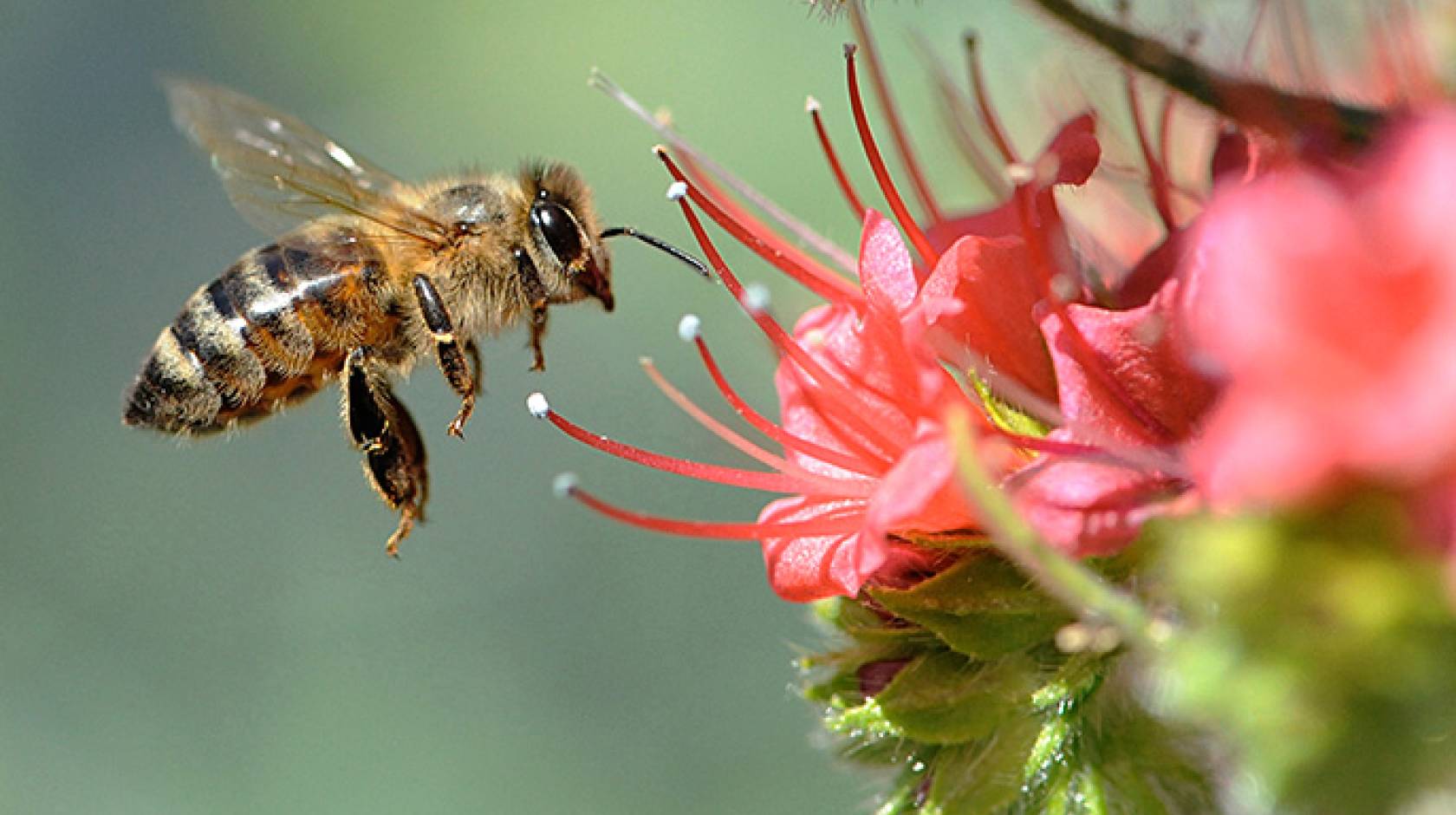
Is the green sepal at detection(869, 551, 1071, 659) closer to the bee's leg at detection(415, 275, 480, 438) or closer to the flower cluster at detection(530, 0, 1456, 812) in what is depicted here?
the flower cluster at detection(530, 0, 1456, 812)

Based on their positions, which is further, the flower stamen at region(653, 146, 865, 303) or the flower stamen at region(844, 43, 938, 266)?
the flower stamen at region(653, 146, 865, 303)

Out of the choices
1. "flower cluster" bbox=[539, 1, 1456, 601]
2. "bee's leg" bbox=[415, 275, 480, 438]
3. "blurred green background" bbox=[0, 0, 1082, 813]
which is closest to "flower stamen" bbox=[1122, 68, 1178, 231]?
"flower cluster" bbox=[539, 1, 1456, 601]

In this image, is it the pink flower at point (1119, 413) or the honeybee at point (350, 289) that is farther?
the honeybee at point (350, 289)

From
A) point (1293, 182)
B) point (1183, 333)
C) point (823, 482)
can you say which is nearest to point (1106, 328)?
point (1183, 333)

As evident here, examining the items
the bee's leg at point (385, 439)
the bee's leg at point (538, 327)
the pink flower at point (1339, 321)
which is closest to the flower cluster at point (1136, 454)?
the pink flower at point (1339, 321)

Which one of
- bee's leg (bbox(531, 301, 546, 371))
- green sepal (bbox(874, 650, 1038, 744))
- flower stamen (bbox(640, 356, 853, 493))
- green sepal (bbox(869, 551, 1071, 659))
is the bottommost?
green sepal (bbox(874, 650, 1038, 744))

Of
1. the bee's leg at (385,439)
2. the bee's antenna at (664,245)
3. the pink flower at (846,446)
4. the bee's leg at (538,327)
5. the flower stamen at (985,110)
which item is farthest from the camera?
the bee's leg at (538,327)

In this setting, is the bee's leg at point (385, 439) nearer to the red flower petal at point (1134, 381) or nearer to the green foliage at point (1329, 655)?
the red flower petal at point (1134, 381)
